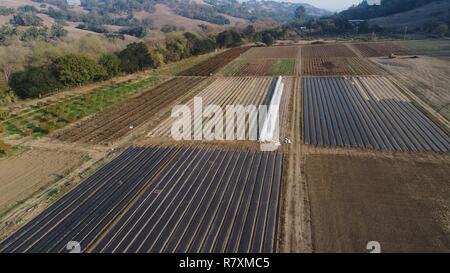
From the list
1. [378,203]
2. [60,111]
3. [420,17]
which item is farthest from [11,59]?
[420,17]

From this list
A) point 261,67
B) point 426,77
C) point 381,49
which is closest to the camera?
point 426,77

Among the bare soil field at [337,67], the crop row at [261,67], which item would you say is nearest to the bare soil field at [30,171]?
the crop row at [261,67]

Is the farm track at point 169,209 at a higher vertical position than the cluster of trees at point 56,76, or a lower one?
lower

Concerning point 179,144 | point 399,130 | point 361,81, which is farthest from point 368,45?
point 179,144

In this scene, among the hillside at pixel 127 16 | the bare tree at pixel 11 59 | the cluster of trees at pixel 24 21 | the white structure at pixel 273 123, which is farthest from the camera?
the hillside at pixel 127 16

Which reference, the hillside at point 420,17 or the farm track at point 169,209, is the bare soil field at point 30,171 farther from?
the hillside at point 420,17

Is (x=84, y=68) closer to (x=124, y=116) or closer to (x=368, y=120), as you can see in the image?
(x=124, y=116)
